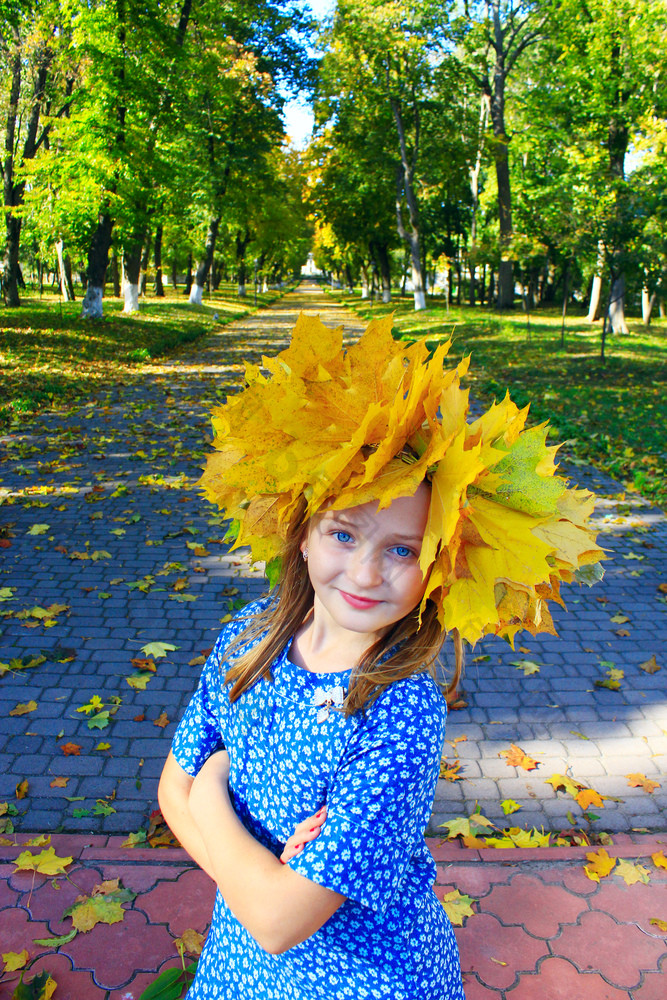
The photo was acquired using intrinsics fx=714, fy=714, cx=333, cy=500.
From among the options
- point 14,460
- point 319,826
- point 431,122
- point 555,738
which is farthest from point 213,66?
point 319,826

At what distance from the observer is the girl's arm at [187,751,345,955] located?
3.96 feet

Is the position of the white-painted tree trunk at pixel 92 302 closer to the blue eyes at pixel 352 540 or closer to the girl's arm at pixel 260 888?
the blue eyes at pixel 352 540

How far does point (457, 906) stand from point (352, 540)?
2.13m

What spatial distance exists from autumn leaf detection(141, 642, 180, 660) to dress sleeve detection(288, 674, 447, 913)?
3520 mm

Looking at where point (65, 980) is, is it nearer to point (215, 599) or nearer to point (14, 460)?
point (215, 599)

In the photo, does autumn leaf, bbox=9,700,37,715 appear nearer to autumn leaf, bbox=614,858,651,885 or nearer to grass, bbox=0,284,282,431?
autumn leaf, bbox=614,858,651,885

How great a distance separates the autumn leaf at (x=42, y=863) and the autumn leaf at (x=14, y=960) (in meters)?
0.36

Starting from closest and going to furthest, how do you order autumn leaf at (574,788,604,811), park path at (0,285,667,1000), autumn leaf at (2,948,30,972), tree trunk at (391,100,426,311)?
autumn leaf at (2,948,30,972) → park path at (0,285,667,1000) → autumn leaf at (574,788,604,811) → tree trunk at (391,100,426,311)

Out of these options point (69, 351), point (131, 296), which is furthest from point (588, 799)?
point (131, 296)

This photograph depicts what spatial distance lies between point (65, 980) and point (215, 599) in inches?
125

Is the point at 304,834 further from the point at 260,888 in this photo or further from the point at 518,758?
the point at 518,758

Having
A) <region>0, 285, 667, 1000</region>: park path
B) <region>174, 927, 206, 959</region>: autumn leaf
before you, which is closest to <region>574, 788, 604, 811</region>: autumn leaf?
<region>0, 285, 667, 1000</region>: park path

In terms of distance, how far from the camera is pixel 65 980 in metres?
2.49

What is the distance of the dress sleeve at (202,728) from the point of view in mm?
1606
